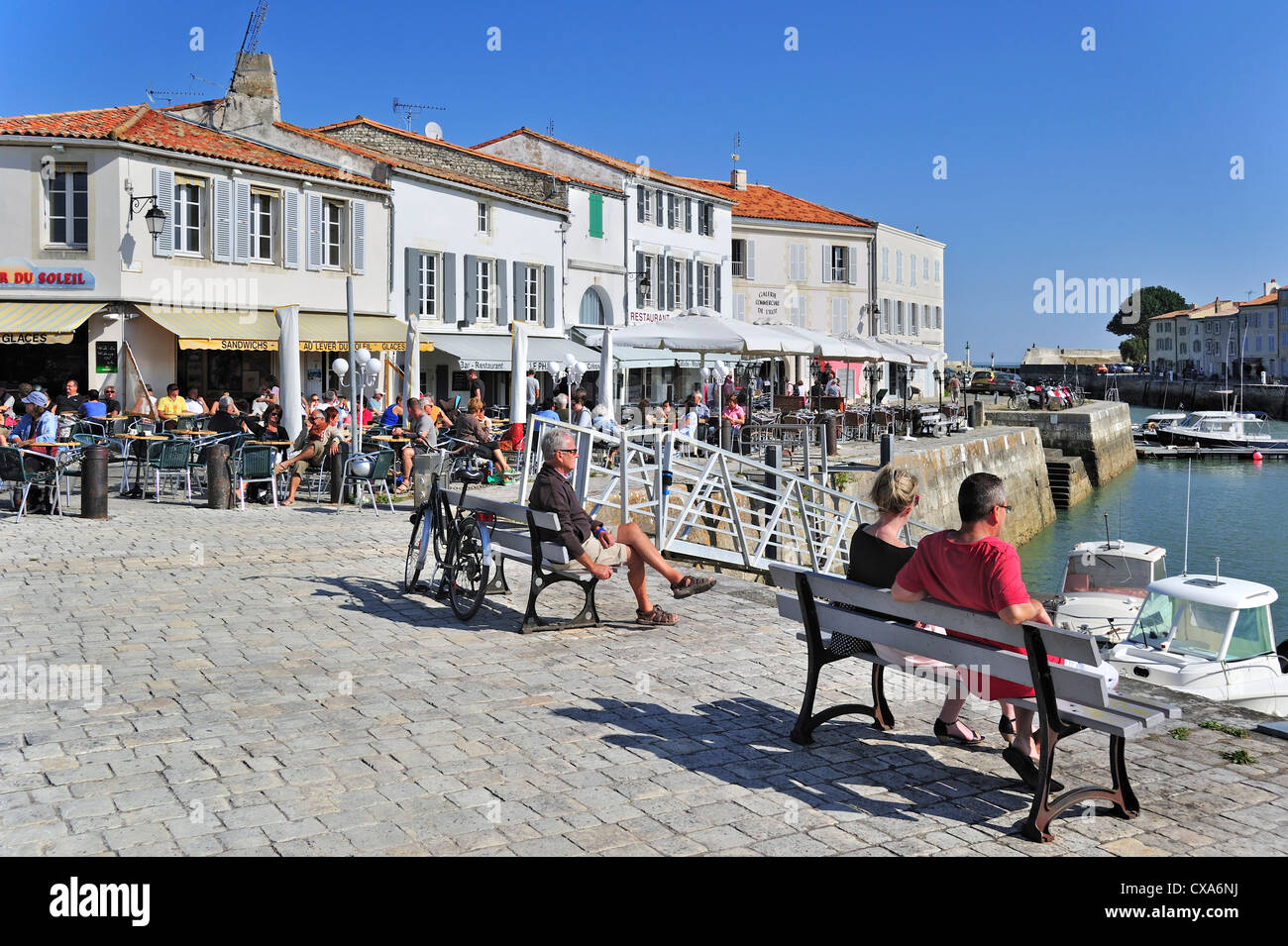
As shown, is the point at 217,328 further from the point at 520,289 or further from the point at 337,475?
the point at 520,289

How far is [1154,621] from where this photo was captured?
12.7 meters

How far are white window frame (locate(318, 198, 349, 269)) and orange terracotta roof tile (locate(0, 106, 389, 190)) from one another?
0.63 meters

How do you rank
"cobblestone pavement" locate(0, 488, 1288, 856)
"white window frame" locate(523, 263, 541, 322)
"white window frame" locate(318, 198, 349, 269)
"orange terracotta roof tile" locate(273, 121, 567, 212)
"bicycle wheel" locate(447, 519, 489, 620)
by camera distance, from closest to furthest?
"cobblestone pavement" locate(0, 488, 1288, 856) → "bicycle wheel" locate(447, 519, 489, 620) → "white window frame" locate(318, 198, 349, 269) → "orange terracotta roof tile" locate(273, 121, 567, 212) → "white window frame" locate(523, 263, 541, 322)

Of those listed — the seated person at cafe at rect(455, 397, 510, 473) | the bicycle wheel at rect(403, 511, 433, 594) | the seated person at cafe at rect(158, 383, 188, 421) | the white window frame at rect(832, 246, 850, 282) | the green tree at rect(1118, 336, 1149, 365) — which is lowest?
the bicycle wheel at rect(403, 511, 433, 594)

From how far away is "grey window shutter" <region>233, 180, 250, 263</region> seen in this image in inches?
976

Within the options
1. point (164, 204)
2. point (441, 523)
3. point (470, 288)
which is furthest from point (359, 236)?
point (441, 523)

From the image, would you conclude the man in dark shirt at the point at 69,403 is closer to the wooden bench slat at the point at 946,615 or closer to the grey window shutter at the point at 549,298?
the grey window shutter at the point at 549,298

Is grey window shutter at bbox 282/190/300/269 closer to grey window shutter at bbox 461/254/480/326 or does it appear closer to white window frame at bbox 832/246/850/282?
grey window shutter at bbox 461/254/480/326

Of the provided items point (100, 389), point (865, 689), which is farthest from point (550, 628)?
point (100, 389)

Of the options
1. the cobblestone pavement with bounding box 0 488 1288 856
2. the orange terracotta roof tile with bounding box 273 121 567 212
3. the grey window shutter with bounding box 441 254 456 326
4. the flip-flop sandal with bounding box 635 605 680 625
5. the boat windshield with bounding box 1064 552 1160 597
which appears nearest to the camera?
the cobblestone pavement with bounding box 0 488 1288 856

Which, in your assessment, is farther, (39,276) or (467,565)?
(39,276)

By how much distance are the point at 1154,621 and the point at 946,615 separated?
8.62 m

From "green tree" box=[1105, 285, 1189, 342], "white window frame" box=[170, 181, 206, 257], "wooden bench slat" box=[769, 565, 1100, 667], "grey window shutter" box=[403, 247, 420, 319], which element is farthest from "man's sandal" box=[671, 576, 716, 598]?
"green tree" box=[1105, 285, 1189, 342]

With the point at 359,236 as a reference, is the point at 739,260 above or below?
above
